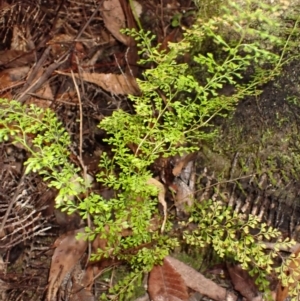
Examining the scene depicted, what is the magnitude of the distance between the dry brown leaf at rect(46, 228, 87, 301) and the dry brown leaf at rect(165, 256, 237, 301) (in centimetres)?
43

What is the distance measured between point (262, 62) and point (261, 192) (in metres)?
0.59

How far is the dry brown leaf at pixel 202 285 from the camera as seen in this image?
2182mm

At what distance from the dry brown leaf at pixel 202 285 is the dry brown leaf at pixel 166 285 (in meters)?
0.03

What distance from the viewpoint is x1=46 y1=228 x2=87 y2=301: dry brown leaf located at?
2154 mm

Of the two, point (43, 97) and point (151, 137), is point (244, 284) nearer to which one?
point (151, 137)

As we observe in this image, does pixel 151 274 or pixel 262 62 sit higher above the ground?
pixel 262 62

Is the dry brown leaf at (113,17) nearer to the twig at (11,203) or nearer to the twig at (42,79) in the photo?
the twig at (42,79)

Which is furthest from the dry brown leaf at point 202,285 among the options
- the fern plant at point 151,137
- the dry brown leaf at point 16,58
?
the dry brown leaf at point 16,58

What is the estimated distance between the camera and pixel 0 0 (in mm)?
2588

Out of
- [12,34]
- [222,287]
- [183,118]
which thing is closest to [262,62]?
[183,118]

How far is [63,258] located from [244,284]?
0.85 m

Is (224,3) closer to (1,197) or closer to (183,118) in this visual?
(183,118)

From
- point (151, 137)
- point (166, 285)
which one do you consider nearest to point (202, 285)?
point (166, 285)

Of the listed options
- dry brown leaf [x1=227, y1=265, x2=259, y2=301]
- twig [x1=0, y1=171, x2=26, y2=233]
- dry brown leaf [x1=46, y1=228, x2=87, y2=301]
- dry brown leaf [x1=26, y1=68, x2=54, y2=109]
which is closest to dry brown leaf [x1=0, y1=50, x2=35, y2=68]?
dry brown leaf [x1=26, y1=68, x2=54, y2=109]
